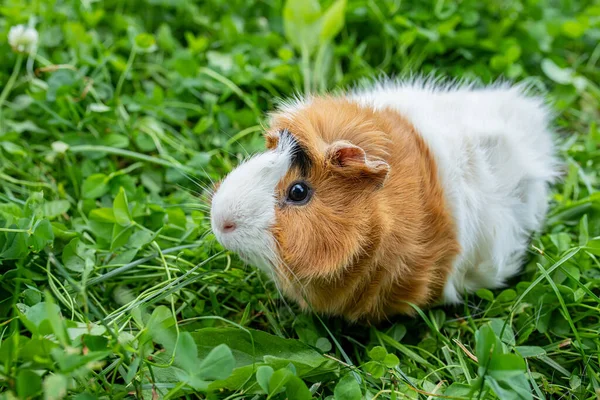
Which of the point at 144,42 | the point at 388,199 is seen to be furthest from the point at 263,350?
the point at 144,42

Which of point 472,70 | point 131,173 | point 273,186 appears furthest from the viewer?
point 472,70

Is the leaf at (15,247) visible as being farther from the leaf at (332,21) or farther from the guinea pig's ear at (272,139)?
the leaf at (332,21)

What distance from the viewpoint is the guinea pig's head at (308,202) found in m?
1.63

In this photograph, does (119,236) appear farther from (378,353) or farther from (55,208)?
(378,353)

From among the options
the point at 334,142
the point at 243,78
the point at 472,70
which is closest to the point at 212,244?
the point at 334,142

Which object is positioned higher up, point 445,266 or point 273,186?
point 273,186

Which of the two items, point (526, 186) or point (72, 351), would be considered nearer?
point (72, 351)

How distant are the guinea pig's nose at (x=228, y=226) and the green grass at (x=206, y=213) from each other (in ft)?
0.99

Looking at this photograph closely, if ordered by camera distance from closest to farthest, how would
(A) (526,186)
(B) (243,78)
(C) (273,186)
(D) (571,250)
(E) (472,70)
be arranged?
(C) (273,186) → (D) (571,250) → (A) (526,186) → (B) (243,78) → (E) (472,70)

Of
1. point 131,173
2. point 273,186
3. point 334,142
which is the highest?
point 334,142

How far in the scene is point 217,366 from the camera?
1.42 m

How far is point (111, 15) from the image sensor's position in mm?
3113

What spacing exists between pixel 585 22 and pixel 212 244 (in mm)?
2350

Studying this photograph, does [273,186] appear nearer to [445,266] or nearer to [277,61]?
[445,266]
